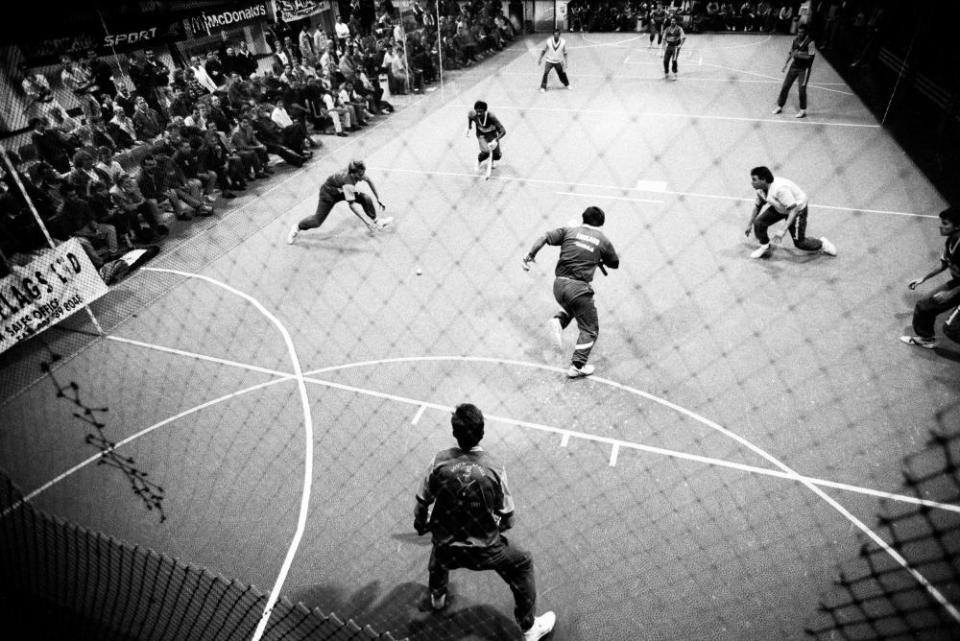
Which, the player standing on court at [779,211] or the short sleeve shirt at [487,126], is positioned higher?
the short sleeve shirt at [487,126]

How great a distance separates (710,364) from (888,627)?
2.53 m

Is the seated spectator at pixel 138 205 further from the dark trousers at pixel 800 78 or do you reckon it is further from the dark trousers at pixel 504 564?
the dark trousers at pixel 800 78

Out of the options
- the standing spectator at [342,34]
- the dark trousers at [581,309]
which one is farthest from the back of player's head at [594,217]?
the standing spectator at [342,34]

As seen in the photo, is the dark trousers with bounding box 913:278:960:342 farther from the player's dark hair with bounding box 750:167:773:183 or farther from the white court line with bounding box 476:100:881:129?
the white court line with bounding box 476:100:881:129

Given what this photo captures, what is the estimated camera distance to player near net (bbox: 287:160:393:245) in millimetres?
7629

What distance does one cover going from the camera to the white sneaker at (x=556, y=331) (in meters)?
5.32

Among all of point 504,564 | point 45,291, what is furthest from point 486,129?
point 504,564

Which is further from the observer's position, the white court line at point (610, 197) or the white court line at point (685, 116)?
the white court line at point (685, 116)

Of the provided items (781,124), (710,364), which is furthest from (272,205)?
(781,124)

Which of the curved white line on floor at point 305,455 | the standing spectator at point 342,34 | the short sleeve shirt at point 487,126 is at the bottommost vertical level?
the curved white line on floor at point 305,455

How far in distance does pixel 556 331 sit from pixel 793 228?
365 centimetres

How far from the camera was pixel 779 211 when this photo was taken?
648cm

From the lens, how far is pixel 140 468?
4.75 metres

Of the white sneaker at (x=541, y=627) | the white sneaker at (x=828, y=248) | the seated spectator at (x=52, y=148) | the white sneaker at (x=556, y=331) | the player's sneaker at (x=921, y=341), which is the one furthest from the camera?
the seated spectator at (x=52, y=148)
